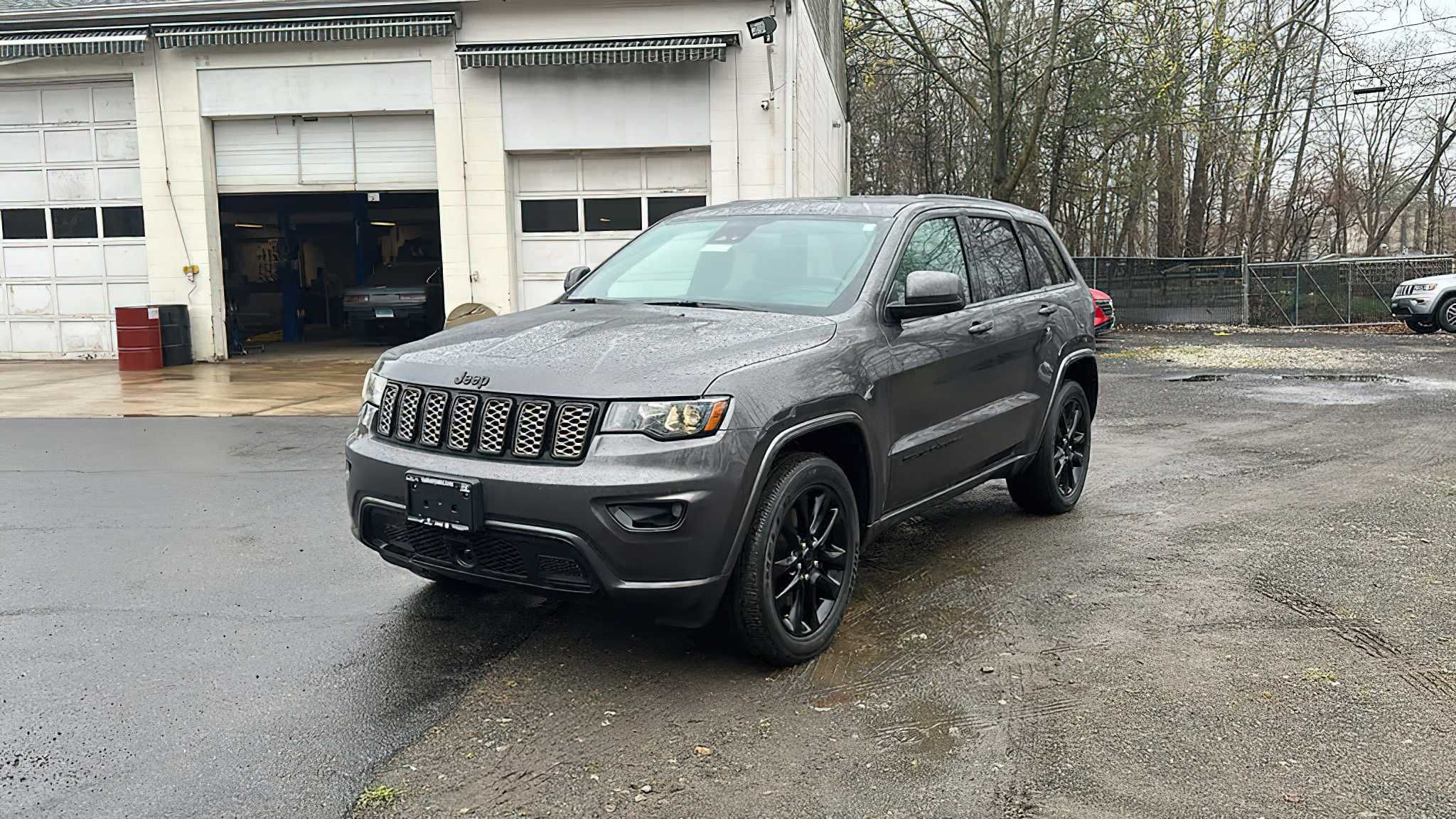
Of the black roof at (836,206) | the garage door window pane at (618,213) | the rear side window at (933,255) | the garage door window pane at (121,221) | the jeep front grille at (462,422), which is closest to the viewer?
the jeep front grille at (462,422)

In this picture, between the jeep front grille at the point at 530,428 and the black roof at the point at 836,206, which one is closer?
the jeep front grille at the point at 530,428

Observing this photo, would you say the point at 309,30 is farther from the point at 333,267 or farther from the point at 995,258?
the point at 995,258

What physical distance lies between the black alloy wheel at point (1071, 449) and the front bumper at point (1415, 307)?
63.7ft

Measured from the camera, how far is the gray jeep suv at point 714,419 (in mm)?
3762

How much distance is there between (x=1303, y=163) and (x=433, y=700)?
3782cm

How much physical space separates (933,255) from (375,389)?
2.68 meters

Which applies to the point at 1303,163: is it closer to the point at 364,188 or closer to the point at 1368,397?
the point at 1368,397

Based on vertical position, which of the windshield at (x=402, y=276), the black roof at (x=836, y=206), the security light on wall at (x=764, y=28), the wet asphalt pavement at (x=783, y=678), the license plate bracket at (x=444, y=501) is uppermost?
the security light on wall at (x=764, y=28)

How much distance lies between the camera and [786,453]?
420 centimetres

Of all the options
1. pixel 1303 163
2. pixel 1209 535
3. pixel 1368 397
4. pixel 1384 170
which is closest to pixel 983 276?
pixel 1209 535

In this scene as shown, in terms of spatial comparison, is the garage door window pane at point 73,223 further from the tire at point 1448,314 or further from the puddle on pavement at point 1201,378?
the tire at point 1448,314

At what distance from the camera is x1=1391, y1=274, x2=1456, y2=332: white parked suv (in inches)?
880

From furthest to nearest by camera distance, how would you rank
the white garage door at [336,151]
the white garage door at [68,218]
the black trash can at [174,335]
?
1. the white garage door at [68,218]
2. the white garage door at [336,151]
3. the black trash can at [174,335]

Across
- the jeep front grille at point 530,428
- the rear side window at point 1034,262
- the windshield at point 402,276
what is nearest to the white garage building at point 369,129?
the windshield at point 402,276
